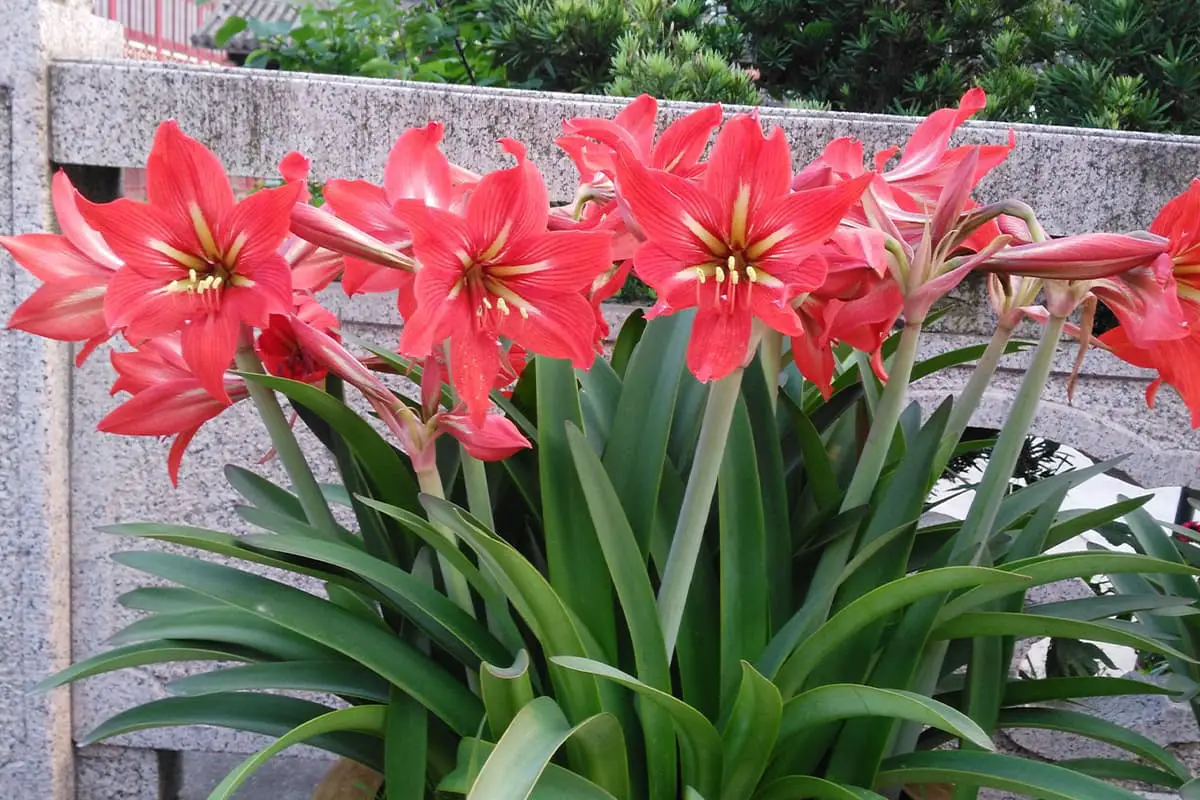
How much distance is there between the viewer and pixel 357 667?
3.16 ft

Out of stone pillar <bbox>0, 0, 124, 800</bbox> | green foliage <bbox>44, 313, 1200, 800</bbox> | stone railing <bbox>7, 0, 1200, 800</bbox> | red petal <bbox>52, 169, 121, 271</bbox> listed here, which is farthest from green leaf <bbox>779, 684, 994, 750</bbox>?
stone pillar <bbox>0, 0, 124, 800</bbox>

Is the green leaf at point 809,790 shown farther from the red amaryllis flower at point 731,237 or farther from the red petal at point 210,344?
the red petal at point 210,344

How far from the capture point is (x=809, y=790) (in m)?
0.85

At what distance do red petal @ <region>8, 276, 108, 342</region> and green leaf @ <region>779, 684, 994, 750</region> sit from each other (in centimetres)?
66

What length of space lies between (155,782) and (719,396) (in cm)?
164

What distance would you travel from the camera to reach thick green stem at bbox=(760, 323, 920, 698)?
32.3 inches

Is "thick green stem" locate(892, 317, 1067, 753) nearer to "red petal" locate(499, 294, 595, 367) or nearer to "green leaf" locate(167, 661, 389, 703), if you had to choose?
"red petal" locate(499, 294, 595, 367)

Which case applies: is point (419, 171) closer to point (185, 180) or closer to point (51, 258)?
point (185, 180)

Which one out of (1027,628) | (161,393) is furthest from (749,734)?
(161,393)

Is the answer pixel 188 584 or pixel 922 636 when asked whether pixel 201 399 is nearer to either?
pixel 188 584

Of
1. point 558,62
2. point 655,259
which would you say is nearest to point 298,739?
point 655,259

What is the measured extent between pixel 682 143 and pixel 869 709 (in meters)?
0.50

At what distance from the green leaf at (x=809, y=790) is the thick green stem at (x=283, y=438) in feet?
1.66

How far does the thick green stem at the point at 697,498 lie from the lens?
72cm
